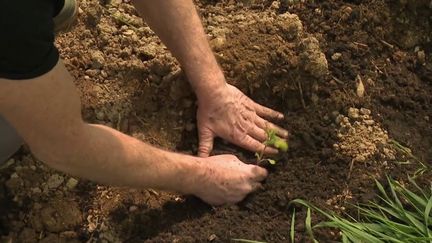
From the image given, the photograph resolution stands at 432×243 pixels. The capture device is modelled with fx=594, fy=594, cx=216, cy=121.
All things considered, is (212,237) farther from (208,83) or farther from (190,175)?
(208,83)

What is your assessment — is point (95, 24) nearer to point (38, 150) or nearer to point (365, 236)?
point (38, 150)

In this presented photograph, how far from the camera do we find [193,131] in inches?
80.6

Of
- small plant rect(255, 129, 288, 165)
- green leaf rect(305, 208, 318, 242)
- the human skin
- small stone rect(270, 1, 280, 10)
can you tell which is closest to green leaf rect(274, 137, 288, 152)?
small plant rect(255, 129, 288, 165)

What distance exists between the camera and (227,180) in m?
1.84

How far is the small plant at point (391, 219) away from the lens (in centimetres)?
173

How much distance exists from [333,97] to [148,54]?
26.1 inches

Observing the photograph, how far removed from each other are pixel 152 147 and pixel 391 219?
0.77m

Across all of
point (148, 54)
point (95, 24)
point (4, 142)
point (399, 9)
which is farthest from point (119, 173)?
point (399, 9)

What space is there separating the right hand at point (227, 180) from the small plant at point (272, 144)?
4 centimetres

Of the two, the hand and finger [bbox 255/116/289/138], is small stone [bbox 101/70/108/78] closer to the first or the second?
the hand

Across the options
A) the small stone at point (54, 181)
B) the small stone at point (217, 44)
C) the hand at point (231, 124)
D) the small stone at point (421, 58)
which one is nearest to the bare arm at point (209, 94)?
the hand at point (231, 124)

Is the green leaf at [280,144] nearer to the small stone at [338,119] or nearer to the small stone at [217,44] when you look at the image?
the small stone at [338,119]

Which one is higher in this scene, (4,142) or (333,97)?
(333,97)

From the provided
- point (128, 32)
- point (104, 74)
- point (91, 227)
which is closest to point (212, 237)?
point (91, 227)
